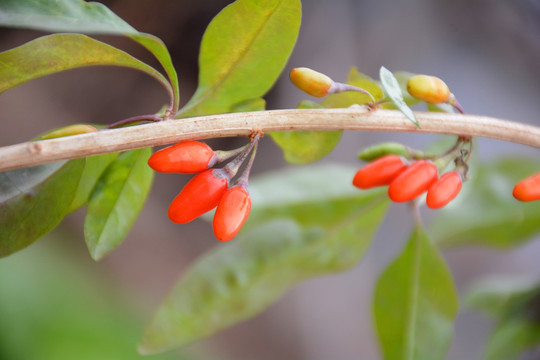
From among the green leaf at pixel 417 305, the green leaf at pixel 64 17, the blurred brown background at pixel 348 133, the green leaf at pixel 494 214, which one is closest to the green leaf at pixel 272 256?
the green leaf at pixel 417 305

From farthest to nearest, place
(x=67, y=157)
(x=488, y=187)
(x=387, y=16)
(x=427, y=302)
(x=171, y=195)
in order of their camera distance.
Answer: (x=387, y=16) < (x=171, y=195) < (x=488, y=187) < (x=427, y=302) < (x=67, y=157)

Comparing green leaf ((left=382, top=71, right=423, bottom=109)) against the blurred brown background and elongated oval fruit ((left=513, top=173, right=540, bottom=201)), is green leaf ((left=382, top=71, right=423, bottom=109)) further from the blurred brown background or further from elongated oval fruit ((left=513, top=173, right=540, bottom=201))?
the blurred brown background

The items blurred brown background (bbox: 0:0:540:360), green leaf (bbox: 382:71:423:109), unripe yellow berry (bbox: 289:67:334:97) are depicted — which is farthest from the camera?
blurred brown background (bbox: 0:0:540:360)

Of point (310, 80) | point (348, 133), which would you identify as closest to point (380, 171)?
Result: point (310, 80)

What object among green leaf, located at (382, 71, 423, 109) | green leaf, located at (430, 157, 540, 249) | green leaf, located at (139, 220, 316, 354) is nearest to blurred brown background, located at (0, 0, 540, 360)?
green leaf, located at (430, 157, 540, 249)

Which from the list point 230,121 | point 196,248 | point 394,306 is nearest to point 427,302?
point 394,306

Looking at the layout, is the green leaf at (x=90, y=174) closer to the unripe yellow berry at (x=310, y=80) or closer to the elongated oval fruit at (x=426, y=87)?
the unripe yellow berry at (x=310, y=80)

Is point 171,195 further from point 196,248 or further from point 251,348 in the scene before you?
point 251,348
